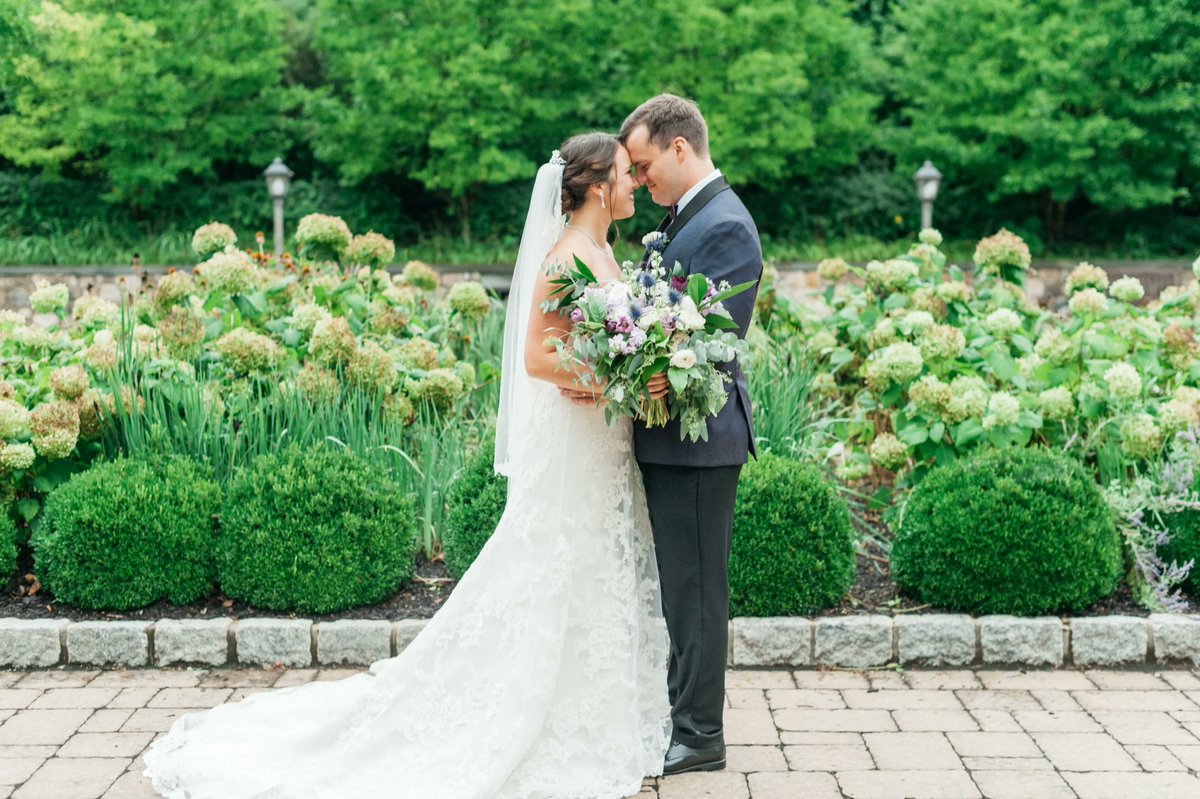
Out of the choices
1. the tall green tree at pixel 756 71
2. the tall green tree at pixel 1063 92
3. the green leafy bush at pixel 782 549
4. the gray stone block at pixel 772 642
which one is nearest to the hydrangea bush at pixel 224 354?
the green leafy bush at pixel 782 549

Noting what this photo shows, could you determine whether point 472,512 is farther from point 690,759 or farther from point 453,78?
point 453,78

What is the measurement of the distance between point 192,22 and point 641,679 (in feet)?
54.0

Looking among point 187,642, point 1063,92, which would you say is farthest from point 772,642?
point 1063,92

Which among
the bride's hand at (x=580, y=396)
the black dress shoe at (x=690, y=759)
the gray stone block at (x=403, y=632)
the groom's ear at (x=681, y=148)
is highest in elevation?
the groom's ear at (x=681, y=148)

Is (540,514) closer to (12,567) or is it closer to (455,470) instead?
(455,470)

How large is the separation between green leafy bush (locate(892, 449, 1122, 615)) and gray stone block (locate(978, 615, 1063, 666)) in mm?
80

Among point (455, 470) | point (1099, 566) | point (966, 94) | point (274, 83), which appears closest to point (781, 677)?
point (1099, 566)

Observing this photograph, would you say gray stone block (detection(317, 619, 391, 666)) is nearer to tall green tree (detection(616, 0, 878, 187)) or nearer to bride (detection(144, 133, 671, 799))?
bride (detection(144, 133, 671, 799))

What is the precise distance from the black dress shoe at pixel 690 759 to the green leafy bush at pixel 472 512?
136 cm

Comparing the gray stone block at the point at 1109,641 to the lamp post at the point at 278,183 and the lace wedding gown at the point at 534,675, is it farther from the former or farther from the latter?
the lamp post at the point at 278,183

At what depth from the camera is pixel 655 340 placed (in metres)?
3.17

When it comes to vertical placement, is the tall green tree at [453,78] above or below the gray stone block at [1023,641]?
above

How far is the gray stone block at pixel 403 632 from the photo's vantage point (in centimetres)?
452

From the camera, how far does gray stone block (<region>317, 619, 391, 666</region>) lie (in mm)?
4527
